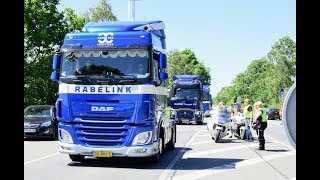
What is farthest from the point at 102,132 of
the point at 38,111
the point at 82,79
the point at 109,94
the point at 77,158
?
the point at 38,111

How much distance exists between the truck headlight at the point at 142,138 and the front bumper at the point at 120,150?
0.11 metres

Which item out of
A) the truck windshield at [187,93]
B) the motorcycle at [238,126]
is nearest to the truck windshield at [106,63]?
the motorcycle at [238,126]

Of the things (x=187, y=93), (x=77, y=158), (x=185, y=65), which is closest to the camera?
(x=77, y=158)

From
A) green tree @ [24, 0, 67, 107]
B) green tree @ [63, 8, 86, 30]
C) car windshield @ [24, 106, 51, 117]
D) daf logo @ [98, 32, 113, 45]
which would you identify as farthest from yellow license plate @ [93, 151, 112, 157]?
green tree @ [63, 8, 86, 30]

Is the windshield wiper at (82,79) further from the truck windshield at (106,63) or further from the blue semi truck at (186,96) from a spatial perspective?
the blue semi truck at (186,96)

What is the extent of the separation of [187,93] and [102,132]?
24.3 m

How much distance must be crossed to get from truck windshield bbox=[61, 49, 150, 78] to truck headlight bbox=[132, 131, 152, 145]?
1.34 meters

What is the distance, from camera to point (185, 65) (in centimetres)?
9875

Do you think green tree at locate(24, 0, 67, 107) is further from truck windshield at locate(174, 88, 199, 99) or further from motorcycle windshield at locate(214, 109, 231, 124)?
motorcycle windshield at locate(214, 109, 231, 124)

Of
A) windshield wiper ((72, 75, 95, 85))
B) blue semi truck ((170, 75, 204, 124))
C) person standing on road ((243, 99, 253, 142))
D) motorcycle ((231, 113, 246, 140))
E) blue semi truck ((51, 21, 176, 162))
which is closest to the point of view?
blue semi truck ((51, 21, 176, 162))

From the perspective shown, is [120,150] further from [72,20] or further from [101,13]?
[101,13]

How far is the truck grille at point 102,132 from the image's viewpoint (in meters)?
11.8

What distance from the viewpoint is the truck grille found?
38.6 feet
